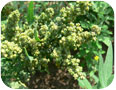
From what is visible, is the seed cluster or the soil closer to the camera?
the seed cluster

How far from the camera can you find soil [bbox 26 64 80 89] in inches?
107

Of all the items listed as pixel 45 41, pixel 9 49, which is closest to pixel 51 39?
pixel 45 41

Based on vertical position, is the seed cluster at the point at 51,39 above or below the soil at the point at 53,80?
above

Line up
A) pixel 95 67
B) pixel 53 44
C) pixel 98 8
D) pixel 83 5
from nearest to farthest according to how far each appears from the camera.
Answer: pixel 83 5 < pixel 53 44 < pixel 98 8 < pixel 95 67

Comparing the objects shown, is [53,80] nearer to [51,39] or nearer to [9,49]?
[51,39]

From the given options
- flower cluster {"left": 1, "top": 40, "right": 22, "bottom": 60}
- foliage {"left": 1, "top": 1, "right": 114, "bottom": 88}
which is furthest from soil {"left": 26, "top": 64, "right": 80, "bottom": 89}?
flower cluster {"left": 1, "top": 40, "right": 22, "bottom": 60}

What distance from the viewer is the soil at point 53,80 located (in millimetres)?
2720

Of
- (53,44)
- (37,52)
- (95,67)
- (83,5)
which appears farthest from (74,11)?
(95,67)

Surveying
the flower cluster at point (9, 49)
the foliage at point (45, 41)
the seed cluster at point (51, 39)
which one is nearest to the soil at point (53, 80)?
the foliage at point (45, 41)

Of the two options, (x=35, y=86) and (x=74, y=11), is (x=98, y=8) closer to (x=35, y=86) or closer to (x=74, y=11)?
(x=74, y=11)

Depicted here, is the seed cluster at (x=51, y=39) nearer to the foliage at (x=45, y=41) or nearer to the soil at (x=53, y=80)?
the foliage at (x=45, y=41)

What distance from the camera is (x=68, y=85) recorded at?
2.76m

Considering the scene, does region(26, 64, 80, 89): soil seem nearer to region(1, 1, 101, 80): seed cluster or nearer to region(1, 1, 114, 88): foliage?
region(1, 1, 114, 88): foliage

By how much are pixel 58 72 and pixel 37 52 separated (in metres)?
1.08
